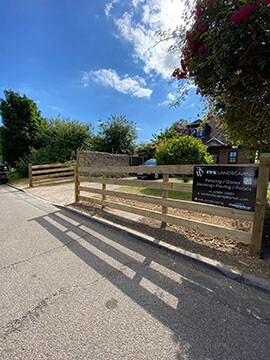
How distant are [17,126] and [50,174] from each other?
849cm

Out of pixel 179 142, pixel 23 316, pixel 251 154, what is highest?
pixel 179 142

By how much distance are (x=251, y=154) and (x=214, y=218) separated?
7.27 ft

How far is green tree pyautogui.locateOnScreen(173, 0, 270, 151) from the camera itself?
2.05 meters

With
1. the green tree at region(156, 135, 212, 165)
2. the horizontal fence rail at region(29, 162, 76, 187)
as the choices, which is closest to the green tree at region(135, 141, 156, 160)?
the horizontal fence rail at region(29, 162, 76, 187)

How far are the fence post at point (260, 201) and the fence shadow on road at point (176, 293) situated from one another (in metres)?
0.82

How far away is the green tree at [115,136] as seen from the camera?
19891mm

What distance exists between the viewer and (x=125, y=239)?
3.58 meters

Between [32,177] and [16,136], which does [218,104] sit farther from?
[16,136]

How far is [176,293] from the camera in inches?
82.9

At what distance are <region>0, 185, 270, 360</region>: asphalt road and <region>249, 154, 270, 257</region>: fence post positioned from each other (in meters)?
0.73

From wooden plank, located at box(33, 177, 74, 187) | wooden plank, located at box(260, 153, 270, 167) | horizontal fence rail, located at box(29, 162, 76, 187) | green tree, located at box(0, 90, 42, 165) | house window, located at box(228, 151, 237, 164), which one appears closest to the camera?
wooden plank, located at box(260, 153, 270, 167)

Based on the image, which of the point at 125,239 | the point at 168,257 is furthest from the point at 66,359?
the point at 125,239

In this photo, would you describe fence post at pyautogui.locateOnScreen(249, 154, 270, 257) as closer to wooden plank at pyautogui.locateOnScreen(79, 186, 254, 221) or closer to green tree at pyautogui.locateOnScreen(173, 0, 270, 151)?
wooden plank at pyautogui.locateOnScreen(79, 186, 254, 221)

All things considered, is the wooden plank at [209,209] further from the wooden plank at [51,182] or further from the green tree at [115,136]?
the green tree at [115,136]
